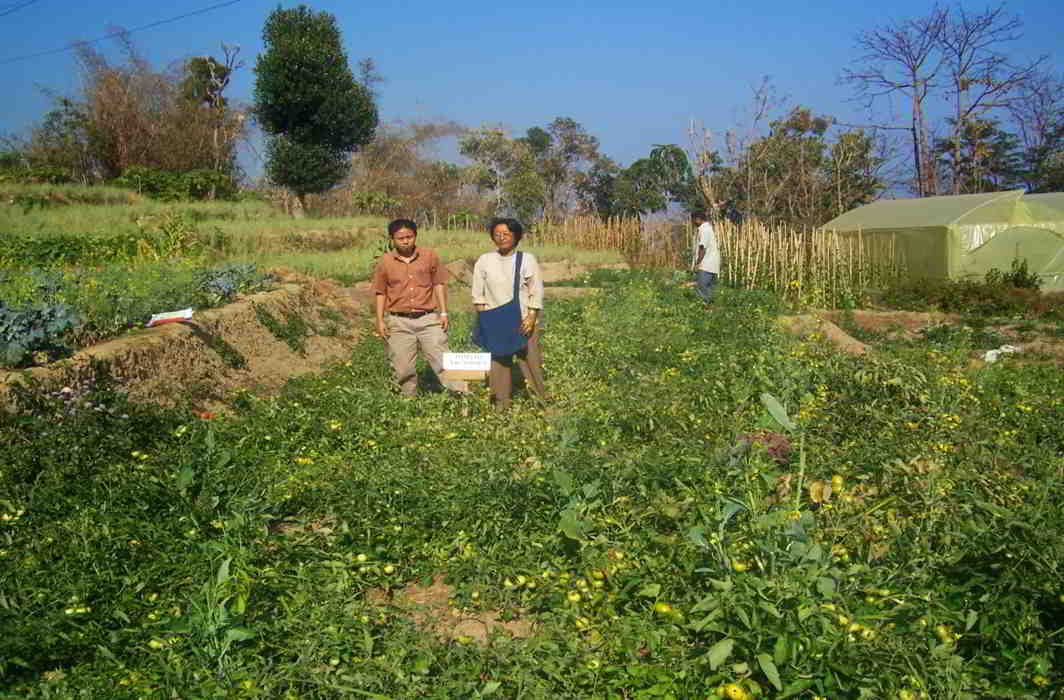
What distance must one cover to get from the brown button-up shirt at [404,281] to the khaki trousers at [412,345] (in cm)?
12

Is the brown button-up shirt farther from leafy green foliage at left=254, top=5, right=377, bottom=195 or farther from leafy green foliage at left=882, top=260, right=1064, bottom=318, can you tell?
leafy green foliage at left=254, top=5, right=377, bottom=195

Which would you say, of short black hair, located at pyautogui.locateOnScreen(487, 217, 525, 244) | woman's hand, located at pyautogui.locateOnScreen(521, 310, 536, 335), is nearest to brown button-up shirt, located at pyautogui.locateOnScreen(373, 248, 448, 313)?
short black hair, located at pyautogui.locateOnScreen(487, 217, 525, 244)

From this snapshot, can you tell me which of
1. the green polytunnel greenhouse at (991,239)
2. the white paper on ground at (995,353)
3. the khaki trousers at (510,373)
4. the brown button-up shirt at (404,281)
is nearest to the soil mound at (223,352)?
the brown button-up shirt at (404,281)

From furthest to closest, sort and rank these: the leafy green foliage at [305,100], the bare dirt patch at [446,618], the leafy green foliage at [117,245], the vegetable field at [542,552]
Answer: the leafy green foliage at [305,100] → the leafy green foliage at [117,245] → the bare dirt patch at [446,618] → the vegetable field at [542,552]

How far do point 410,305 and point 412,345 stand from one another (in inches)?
13.3

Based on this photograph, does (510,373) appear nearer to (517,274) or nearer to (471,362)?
(471,362)

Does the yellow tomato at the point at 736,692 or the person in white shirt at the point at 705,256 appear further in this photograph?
the person in white shirt at the point at 705,256

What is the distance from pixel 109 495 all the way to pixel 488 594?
1909 mm

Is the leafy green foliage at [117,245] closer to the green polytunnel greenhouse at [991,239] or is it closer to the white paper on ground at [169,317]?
the white paper on ground at [169,317]

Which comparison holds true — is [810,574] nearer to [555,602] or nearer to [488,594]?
[555,602]

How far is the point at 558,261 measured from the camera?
20156mm

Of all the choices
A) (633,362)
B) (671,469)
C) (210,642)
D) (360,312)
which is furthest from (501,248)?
(360,312)

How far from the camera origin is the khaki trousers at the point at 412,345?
22.6ft

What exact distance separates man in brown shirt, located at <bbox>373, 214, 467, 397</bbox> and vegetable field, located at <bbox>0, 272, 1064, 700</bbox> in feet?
3.54
